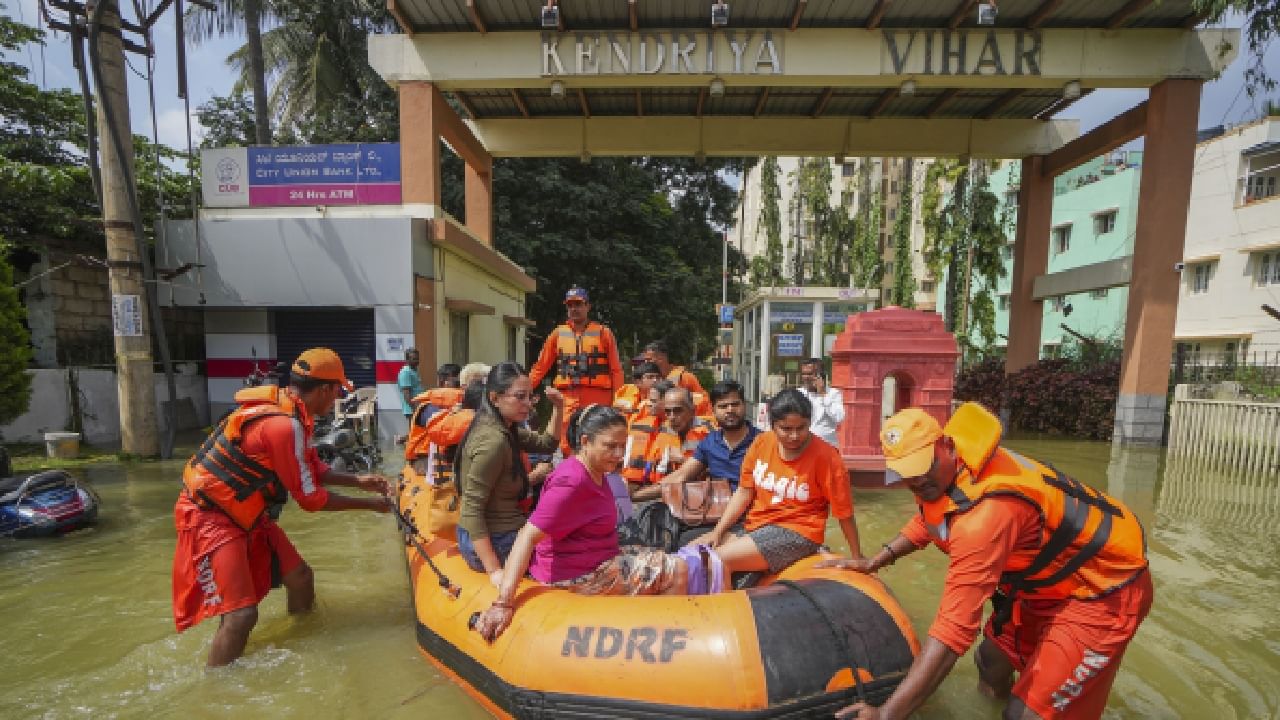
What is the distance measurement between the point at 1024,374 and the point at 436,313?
11164mm

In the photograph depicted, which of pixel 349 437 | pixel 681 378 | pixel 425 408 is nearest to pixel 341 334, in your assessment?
pixel 349 437

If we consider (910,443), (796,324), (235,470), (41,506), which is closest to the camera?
(910,443)

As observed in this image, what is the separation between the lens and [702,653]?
2.26m

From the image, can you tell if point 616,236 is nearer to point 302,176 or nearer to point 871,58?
point 302,176

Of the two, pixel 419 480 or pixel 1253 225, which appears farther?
pixel 1253 225

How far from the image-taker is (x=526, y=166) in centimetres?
1552

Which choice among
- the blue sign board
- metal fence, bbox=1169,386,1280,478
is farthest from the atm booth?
metal fence, bbox=1169,386,1280,478

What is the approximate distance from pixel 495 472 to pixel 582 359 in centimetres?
260

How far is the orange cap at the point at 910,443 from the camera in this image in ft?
6.73

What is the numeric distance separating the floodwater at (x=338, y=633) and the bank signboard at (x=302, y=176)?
4.66 metres

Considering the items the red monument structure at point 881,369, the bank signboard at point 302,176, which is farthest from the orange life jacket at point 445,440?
the bank signboard at point 302,176

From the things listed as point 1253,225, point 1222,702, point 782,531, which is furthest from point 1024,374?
point 782,531

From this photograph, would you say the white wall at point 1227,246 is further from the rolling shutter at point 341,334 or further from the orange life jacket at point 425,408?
the rolling shutter at point 341,334

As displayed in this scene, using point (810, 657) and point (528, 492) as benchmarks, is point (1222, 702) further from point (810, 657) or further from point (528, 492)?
point (528, 492)
